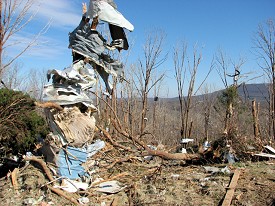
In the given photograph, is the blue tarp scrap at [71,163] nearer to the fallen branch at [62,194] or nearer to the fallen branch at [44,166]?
the fallen branch at [44,166]

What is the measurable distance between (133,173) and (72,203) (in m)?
1.52

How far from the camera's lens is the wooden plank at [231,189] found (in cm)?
398

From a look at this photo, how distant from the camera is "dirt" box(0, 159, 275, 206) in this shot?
13.3 feet

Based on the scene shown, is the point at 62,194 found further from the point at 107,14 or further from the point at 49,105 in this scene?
the point at 107,14

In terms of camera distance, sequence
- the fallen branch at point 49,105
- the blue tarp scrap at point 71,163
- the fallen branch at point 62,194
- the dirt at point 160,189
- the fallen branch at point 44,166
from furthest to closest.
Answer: the blue tarp scrap at point 71,163 < the fallen branch at point 44,166 < the fallen branch at point 49,105 < the dirt at point 160,189 < the fallen branch at point 62,194

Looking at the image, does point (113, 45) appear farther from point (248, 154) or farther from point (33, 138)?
point (248, 154)

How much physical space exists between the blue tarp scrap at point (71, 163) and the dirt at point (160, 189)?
29 centimetres

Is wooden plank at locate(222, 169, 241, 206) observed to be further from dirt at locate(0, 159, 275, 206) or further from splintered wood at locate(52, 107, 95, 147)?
splintered wood at locate(52, 107, 95, 147)

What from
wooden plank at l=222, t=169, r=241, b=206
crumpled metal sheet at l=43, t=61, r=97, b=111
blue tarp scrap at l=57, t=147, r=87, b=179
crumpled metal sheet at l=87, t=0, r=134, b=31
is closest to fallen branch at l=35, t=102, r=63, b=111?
crumpled metal sheet at l=43, t=61, r=97, b=111

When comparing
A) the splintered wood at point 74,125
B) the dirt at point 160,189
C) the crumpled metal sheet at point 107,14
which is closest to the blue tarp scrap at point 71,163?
the splintered wood at point 74,125

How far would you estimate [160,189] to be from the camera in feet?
14.9

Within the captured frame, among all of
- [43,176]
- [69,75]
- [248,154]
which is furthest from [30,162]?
[248,154]

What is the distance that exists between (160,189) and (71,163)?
1.40 metres

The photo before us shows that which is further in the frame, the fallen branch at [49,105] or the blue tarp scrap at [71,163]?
the blue tarp scrap at [71,163]
